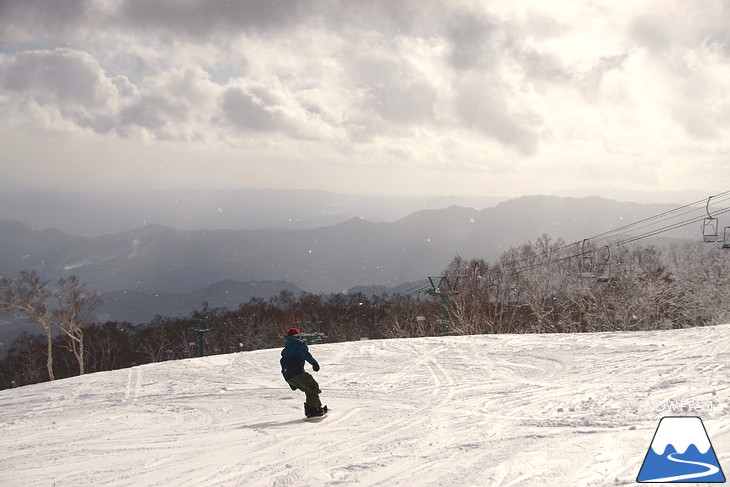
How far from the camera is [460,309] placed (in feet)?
134

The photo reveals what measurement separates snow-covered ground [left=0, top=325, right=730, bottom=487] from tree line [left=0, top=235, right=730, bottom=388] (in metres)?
16.2

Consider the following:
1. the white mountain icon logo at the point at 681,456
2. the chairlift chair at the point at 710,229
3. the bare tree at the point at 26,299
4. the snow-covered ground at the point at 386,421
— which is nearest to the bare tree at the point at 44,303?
the bare tree at the point at 26,299

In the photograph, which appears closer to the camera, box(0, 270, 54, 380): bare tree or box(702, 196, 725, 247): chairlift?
box(702, 196, 725, 247): chairlift

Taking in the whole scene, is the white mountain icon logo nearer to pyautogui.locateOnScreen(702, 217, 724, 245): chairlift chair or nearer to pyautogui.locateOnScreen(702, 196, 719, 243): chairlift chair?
pyautogui.locateOnScreen(702, 196, 719, 243): chairlift chair

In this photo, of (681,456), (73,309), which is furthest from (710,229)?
(73,309)

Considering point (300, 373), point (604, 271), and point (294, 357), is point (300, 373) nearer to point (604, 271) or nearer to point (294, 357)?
point (294, 357)

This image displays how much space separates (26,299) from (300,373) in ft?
114

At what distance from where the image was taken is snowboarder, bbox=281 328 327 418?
8758mm

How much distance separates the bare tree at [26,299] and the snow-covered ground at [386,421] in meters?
24.7

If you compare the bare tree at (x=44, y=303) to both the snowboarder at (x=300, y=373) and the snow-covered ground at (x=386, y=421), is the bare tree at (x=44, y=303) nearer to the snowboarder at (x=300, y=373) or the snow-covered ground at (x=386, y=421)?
the snow-covered ground at (x=386, y=421)

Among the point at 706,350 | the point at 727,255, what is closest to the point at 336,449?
the point at 706,350

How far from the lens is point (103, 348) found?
5762 cm

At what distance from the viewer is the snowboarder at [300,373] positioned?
8.76m

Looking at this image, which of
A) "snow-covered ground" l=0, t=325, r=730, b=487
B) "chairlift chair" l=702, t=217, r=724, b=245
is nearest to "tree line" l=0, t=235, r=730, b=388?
"chairlift chair" l=702, t=217, r=724, b=245
